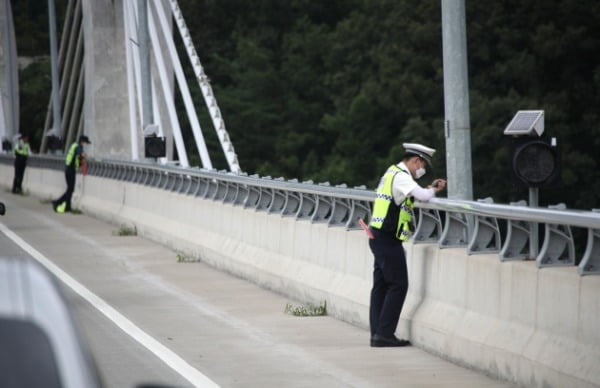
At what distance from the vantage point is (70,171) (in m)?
35.4

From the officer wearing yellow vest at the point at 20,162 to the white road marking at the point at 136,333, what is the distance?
24.0 meters

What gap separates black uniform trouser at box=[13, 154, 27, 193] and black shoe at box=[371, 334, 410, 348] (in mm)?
34885

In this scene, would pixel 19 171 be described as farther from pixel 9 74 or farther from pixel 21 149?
pixel 9 74

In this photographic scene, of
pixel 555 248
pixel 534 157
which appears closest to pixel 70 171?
pixel 534 157

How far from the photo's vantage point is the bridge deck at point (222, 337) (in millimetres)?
11320

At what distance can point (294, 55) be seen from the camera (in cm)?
9506

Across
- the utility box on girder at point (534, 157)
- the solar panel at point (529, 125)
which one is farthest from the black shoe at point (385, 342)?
the solar panel at point (529, 125)

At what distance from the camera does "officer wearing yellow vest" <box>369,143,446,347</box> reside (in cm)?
1270

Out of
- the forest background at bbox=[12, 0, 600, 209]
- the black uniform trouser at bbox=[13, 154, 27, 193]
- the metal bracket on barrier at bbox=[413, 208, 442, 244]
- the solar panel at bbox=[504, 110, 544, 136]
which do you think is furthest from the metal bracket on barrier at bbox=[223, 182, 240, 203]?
the black uniform trouser at bbox=[13, 154, 27, 193]

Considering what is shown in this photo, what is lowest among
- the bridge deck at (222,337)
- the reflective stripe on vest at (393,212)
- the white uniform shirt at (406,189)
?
the bridge deck at (222,337)

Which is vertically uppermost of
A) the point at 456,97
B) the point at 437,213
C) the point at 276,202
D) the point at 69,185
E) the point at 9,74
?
the point at 9,74

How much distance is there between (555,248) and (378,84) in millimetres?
65274

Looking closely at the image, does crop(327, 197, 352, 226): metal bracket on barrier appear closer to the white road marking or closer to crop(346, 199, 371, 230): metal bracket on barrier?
crop(346, 199, 371, 230): metal bracket on barrier

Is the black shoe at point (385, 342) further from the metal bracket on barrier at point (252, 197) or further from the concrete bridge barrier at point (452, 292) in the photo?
the metal bracket on barrier at point (252, 197)
